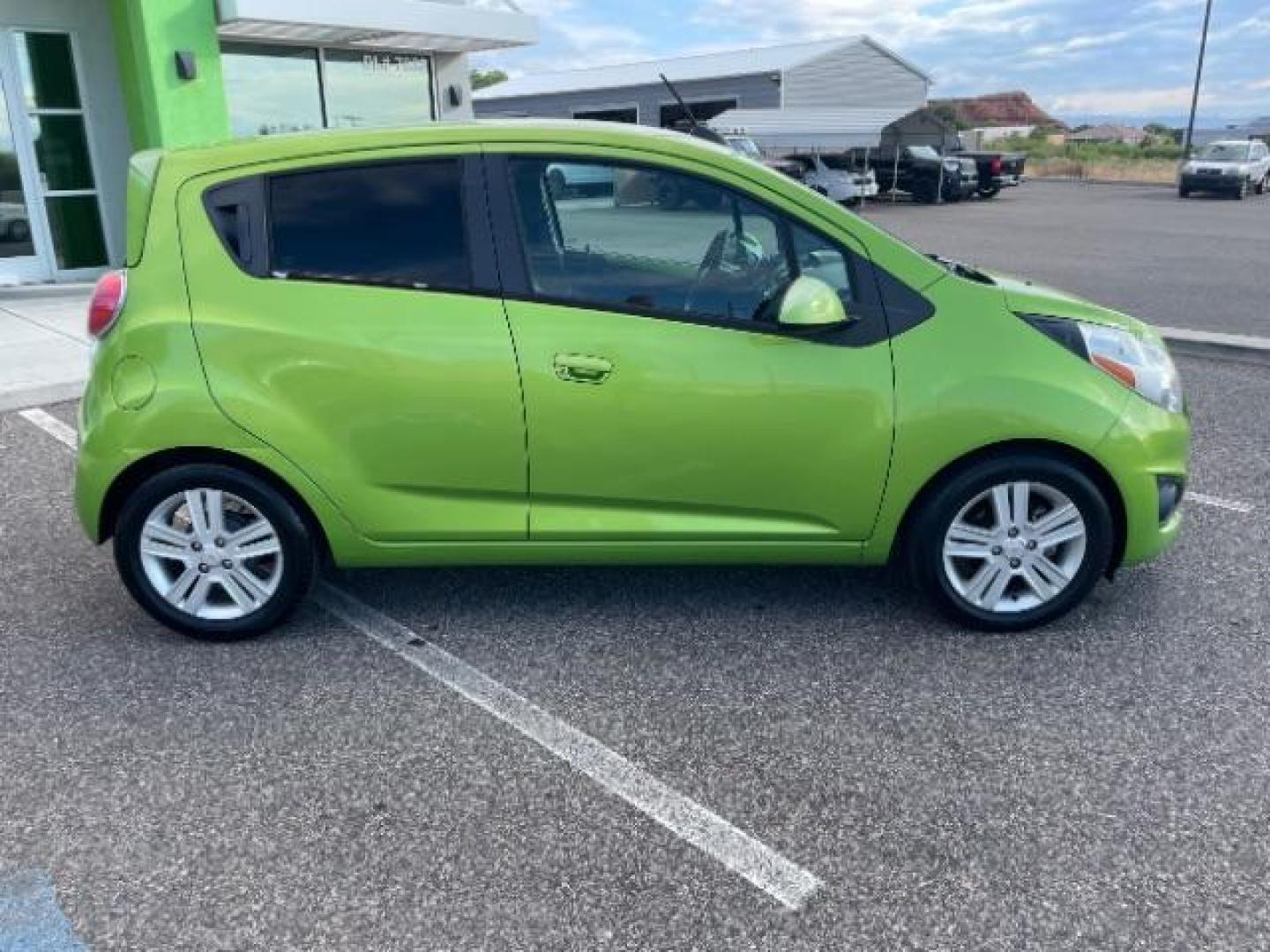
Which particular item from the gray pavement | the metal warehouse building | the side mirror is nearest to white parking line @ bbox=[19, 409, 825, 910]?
the side mirror

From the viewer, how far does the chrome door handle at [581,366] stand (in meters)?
3.24

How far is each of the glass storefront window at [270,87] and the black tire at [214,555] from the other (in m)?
8.95

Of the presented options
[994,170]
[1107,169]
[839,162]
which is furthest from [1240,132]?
[839,162]

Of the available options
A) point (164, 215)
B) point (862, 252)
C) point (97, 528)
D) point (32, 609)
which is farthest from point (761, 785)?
point (32, 609)

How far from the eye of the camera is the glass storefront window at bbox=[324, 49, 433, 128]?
1230 cm

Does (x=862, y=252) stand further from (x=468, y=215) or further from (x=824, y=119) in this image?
(x=824, y=119)

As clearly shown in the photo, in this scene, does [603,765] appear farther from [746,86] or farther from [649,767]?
[746,86]

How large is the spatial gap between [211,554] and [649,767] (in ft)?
5.59

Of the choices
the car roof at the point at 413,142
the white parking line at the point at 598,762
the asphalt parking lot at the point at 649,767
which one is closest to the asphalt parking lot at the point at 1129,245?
the asphalt parking lot at the point at 649,767

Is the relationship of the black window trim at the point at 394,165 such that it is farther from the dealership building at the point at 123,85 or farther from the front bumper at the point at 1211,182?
the front bumper at the point at 1211,182

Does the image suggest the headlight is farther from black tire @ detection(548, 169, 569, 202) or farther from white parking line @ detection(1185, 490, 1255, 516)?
black tire @ detection(548, 169, 569, 202)

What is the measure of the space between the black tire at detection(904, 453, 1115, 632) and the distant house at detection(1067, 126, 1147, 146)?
6573cm

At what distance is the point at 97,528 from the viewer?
3451 mm

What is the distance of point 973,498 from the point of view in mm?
3422
